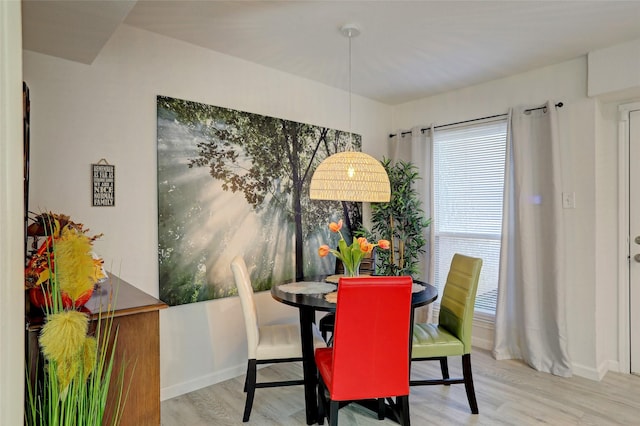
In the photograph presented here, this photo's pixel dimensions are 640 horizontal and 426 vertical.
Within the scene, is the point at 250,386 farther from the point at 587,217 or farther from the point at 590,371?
the point at 587,217

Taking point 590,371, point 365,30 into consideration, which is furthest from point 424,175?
point 590,371

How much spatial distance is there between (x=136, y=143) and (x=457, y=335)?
248cm

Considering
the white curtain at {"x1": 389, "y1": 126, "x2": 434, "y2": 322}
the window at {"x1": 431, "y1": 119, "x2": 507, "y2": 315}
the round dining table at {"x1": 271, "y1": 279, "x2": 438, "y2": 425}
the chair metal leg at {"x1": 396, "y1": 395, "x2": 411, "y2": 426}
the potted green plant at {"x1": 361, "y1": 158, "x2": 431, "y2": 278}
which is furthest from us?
the white curtain at {"x1": 389, "y1": 126, "x2": 434, "y2": 322}

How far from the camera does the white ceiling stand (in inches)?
79.6

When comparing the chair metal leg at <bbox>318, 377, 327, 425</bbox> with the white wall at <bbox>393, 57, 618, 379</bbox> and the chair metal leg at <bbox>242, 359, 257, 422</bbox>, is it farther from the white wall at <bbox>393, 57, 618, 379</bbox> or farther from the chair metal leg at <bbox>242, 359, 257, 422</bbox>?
the white wall at <bbox>393, 57, 618, 379</bbox>

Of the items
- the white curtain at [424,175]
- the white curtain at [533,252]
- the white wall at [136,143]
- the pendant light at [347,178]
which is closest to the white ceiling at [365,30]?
the white wall at [136,143]

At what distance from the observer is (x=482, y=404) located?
2.64m

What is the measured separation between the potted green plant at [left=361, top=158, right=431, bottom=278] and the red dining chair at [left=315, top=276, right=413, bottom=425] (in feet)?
6.09

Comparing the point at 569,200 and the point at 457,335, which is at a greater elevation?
the point at 569,200

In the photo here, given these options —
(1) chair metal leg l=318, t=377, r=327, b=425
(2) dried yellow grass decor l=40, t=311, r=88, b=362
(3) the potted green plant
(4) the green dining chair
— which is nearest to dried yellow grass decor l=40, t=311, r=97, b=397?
(2) dried yellow grass decor l=40, t=311, r=88, b=362

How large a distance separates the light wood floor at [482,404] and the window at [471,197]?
3.21 feet

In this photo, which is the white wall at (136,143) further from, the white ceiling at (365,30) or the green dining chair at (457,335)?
the green dining chair at (457,335)

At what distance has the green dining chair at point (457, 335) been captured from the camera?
2449 mm

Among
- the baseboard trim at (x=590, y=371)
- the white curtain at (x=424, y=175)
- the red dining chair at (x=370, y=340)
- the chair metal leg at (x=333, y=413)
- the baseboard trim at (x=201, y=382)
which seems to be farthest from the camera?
the white curtain at (x=424, y=175)
